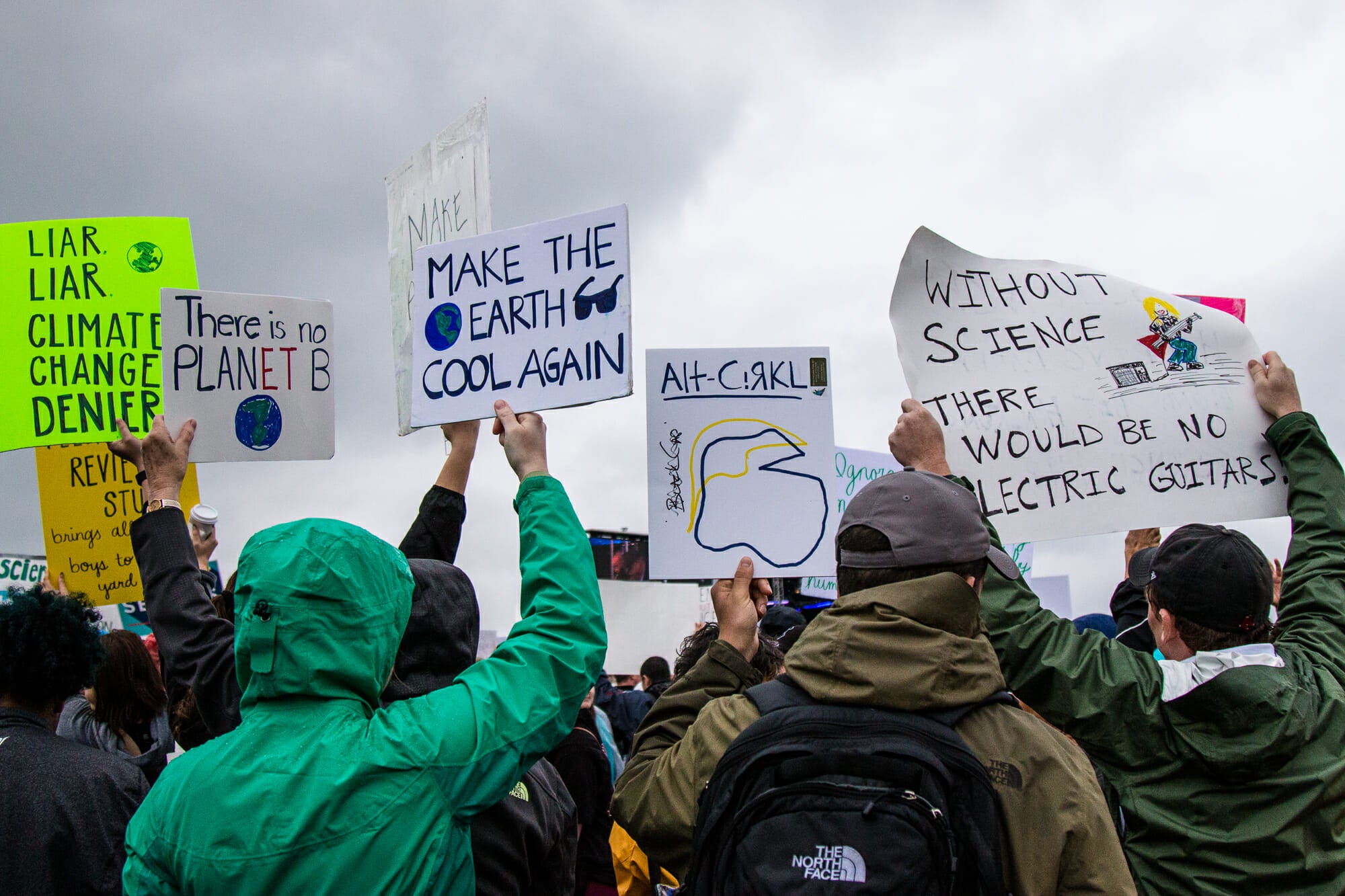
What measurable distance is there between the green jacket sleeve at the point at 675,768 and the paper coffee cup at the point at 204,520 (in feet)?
10.6

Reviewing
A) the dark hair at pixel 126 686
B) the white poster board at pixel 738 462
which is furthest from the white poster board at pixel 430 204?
the dark hair at pixel 126 686

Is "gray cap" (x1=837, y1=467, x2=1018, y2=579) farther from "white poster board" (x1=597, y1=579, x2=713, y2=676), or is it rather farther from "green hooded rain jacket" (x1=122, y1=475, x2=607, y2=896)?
"white poster board" (x1=597, y1=579, x2=713, y2=676)

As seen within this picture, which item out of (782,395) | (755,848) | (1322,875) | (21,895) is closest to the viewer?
(755,848)

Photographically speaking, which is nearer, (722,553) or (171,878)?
(171,878)

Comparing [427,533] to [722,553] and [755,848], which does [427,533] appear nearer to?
[722,553]

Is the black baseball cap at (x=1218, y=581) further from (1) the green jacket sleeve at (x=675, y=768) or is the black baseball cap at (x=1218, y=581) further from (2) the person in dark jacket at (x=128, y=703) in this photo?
(2) the person in dark jacket at (x=128, y=703)

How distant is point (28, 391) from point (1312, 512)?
493cm

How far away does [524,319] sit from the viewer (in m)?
3.69

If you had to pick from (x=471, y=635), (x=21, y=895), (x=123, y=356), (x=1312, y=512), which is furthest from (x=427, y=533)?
(x=1312, y=512)

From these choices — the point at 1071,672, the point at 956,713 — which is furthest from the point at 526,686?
the point at 1071,672

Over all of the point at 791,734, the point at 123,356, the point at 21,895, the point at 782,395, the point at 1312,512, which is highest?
the point at 123,356

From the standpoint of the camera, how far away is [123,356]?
4.82 m

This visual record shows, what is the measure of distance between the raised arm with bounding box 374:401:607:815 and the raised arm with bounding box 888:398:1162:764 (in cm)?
101

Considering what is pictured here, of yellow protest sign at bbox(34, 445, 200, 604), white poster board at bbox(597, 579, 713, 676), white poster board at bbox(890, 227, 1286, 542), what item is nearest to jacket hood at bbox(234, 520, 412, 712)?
white poster board at bbox(890, 227, 1286, 542)
